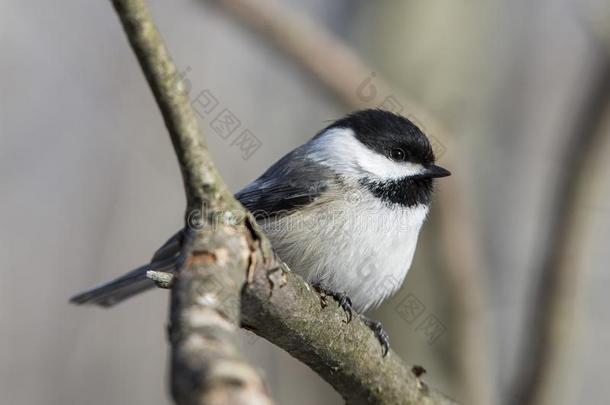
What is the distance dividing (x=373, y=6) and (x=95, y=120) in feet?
7.47

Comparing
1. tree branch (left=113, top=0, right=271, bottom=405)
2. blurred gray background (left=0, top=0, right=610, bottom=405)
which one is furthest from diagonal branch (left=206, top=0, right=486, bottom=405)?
tree branch (left=113, top=0, right=271, bottom=405)

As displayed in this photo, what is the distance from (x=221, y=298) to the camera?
1.38 m

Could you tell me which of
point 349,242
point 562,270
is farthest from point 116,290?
point 562,270

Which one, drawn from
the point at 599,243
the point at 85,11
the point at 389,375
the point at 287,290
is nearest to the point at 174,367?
the point at 287,290

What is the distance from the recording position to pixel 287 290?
1.95m

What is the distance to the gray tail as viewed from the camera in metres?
3.50

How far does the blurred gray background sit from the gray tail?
1524 millimetres

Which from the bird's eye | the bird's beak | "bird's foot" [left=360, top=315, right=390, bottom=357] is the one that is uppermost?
the bird's beak

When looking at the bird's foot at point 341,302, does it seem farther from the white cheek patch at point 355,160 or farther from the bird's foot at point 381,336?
the white cheek patch at point 355,160

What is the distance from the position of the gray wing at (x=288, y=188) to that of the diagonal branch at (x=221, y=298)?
0.93 m

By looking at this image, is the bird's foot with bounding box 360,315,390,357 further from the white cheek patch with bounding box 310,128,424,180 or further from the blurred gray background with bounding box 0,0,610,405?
the blurred gray background with bounding box 0,0,610,405

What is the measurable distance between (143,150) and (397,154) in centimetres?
246

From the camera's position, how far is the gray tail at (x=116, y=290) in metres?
3.50

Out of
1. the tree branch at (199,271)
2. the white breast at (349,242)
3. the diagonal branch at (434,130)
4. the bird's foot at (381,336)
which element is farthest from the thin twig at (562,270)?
the tree branch at (199,271)
